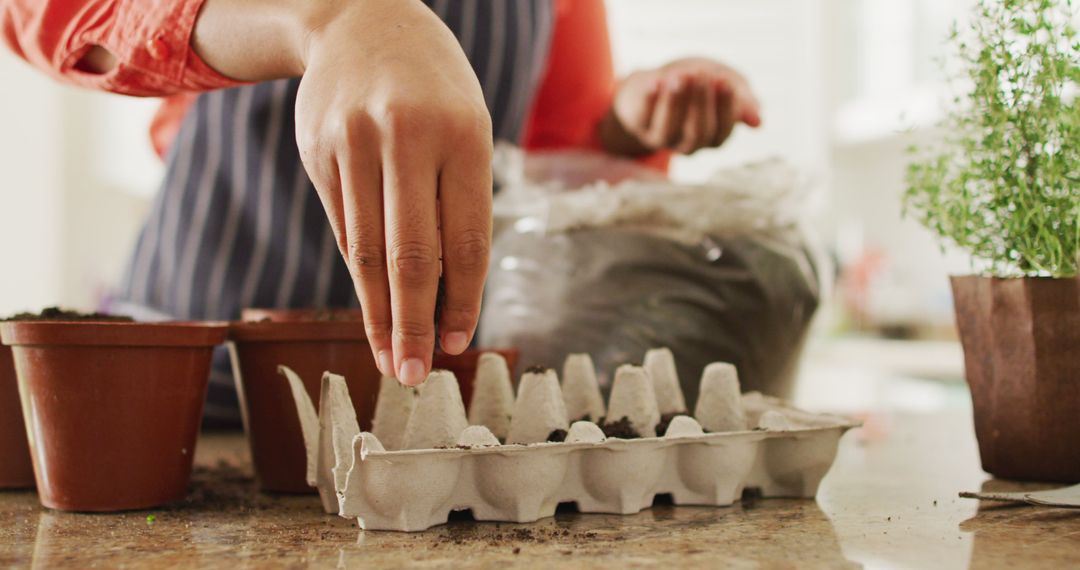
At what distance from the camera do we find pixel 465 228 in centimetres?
49

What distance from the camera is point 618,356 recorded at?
888mm

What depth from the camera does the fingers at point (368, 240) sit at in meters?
0.47

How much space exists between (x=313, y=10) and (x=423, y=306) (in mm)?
187

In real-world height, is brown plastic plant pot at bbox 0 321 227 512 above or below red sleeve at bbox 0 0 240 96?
below

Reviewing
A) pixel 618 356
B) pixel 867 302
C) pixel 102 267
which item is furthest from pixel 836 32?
pixel 618 356

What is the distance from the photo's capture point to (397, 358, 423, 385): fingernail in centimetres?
48

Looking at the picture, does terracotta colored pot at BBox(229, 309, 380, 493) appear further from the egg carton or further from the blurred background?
the blurred background

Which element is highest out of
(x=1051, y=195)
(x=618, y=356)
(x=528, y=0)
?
(x=528, y=0)

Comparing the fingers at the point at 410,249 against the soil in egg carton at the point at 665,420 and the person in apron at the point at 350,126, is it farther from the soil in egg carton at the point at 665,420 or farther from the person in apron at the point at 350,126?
the soil in egg carton at the point at 665,420

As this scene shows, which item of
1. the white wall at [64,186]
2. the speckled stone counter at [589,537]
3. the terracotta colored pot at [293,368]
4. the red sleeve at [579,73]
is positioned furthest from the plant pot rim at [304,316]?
the white wall at [64,186]

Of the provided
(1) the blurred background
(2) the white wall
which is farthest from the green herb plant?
(2) the white wall

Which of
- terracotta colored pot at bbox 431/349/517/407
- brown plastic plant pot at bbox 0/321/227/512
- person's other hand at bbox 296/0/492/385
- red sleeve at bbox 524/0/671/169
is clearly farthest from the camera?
red sleeve at bbox 524/0/671/169

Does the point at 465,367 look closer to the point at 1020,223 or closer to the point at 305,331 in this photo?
the point at 305,331

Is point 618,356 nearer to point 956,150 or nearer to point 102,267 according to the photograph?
point 956,150
